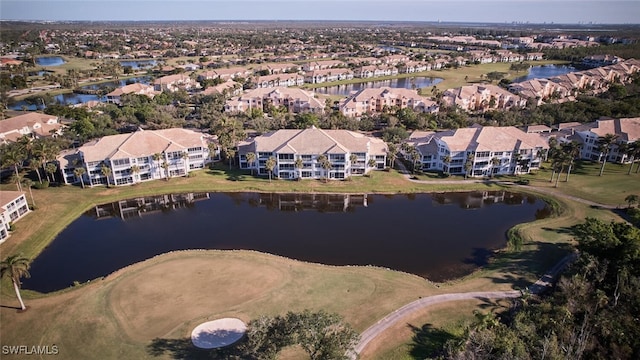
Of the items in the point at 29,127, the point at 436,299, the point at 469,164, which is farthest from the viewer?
the point at 29,127

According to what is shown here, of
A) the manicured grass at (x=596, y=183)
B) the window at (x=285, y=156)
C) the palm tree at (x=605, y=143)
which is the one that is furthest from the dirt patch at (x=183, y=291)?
the palm tree at (x=605, y=143)

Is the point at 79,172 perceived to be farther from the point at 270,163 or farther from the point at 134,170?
the point at 270,163

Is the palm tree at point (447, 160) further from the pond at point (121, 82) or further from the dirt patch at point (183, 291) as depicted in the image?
the pond at point (121, 82)

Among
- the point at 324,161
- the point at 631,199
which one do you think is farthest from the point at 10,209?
the point at 631,199

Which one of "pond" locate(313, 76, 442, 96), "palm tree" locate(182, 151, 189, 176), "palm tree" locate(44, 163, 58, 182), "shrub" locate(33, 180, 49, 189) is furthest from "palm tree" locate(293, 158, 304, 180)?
"pond" locate(313, 76, 442, 96)

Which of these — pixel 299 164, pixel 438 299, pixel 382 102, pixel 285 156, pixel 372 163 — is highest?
pixel 382 102

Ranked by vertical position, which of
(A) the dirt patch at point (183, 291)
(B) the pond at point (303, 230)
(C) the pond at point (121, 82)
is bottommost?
(B) the pond at point (303, 230)

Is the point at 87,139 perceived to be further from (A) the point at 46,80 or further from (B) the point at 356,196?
(A) the point at 46,80
